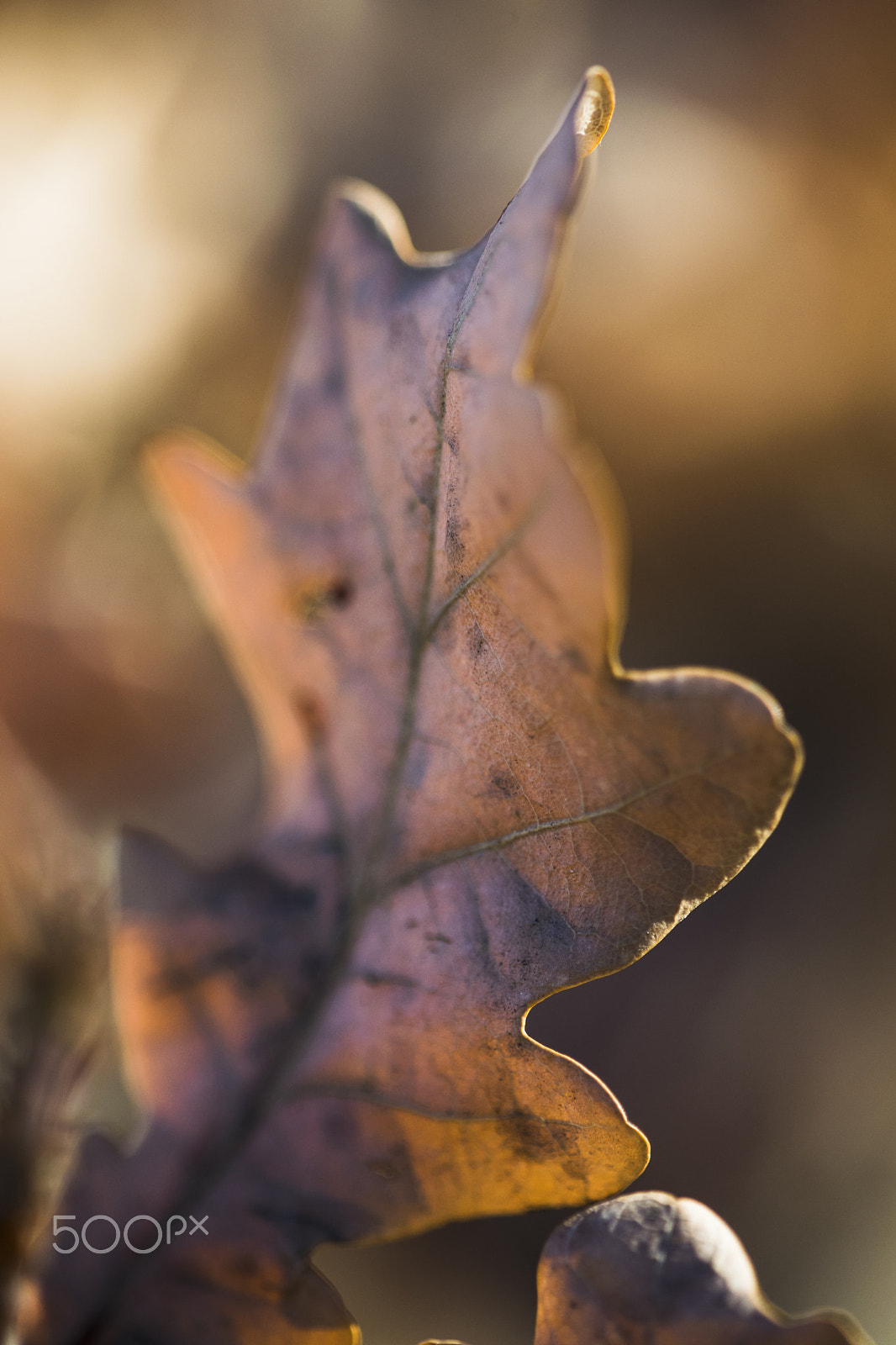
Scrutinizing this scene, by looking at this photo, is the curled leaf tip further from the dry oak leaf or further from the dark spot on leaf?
the dark spot on leaf

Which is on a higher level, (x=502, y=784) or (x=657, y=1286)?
(x=502, y=784)

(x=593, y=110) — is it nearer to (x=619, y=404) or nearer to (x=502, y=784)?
(x=502, y=784)

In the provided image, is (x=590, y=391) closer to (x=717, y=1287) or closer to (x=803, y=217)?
(x=803, y=217)

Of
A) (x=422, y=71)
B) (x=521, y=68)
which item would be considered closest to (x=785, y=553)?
(x=521, y=68)

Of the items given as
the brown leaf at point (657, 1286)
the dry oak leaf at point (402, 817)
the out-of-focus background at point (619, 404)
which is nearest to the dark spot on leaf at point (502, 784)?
the dry oak leaf at point (402, 817)

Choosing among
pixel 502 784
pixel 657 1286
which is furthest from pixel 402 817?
pixel 657 1286

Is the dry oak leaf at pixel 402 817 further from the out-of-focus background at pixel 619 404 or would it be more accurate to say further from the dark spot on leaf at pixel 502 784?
the out-of-focus background at pixel 619 404
